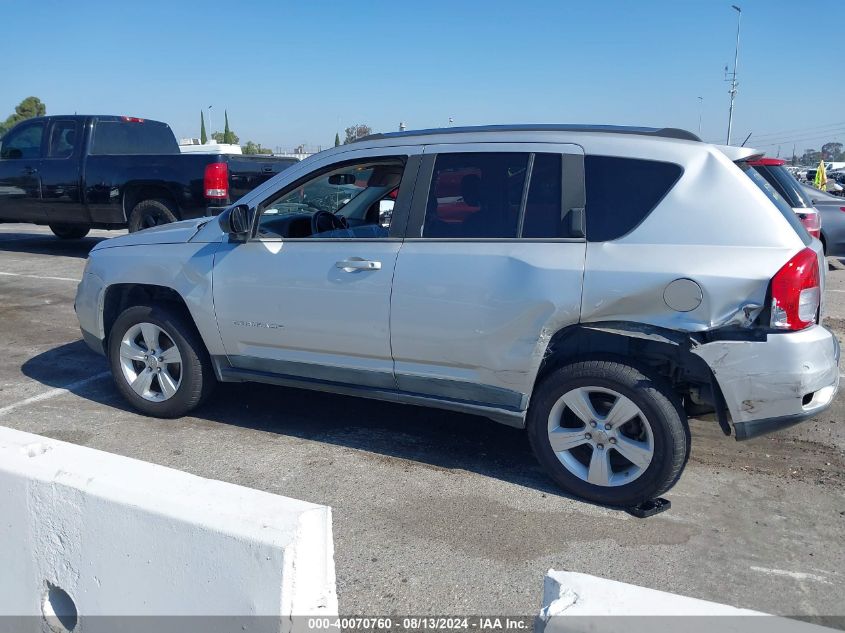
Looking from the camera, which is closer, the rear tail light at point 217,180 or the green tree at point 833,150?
the rear tail light at point 217,180

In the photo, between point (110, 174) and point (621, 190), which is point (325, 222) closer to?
point (621, 190)

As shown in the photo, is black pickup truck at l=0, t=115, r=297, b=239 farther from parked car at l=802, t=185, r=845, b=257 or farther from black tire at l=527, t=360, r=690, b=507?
parked car at l=802, t=185, r=845, b=257

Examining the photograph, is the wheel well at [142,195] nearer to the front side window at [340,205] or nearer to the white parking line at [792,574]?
the front side window at [340,205]

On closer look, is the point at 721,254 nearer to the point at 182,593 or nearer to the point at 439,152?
the point at 439,152

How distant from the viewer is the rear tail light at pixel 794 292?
3.66 meters

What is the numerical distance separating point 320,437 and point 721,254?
8.80 ft

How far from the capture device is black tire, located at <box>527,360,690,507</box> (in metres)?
3.88

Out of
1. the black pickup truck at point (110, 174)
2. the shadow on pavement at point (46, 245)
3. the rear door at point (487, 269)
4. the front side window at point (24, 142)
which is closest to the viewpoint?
the rear door at point (487, 269)

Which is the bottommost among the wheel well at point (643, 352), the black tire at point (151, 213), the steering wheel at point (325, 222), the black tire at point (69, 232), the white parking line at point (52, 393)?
the white parking line at point (52, 393)

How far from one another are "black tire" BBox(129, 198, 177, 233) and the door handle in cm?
699

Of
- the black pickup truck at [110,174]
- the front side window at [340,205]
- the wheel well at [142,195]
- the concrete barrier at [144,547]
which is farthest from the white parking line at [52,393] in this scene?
the wheel well at [142,195]

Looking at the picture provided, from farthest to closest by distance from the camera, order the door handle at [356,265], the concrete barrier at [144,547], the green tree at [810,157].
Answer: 1. the green tree at [810,157]
2. the door handle at [356,265]
3. the concrete barrier at [144,547]

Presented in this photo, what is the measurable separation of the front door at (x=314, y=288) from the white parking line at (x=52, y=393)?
1.76 m

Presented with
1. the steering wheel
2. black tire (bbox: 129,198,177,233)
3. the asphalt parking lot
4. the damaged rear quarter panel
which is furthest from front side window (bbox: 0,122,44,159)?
the damaged rear quarter panel
